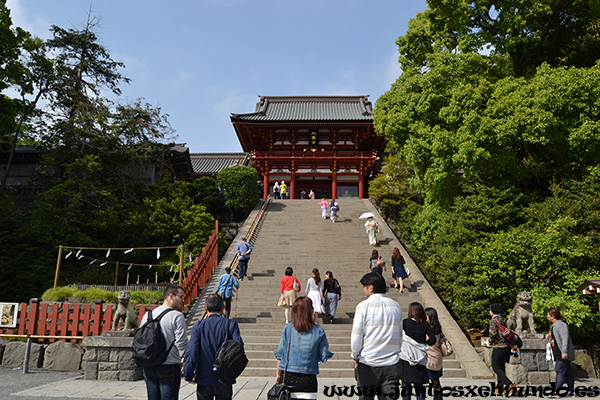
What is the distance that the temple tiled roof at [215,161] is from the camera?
33.8 metres

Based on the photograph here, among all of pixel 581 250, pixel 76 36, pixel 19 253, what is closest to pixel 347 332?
pixel 581 250

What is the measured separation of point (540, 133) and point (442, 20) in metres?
5.99

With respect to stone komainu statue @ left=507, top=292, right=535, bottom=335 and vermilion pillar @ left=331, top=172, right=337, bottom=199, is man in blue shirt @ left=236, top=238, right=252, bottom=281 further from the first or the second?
vermilion pillar @ left=331, top=172, right=337, bottom=199

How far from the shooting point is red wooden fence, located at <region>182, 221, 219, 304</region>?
34.8ft

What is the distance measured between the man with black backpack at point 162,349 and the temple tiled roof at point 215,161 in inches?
1169

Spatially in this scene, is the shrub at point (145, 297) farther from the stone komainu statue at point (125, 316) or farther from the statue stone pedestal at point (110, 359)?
the statue stone pedestal at point (110, 359)

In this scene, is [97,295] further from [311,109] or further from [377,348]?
[311,109]

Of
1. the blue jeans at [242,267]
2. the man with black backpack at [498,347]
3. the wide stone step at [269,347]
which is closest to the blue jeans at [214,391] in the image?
the man with black backpack at [498,347]

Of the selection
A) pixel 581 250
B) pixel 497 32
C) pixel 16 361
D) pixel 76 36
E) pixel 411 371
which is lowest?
pixel 16 361

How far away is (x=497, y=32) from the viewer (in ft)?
45.0

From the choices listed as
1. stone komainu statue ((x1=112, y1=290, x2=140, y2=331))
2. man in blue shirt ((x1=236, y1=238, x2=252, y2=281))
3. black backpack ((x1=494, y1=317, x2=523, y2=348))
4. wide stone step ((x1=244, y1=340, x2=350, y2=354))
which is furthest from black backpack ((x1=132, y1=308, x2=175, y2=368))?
man in blue shirt ((x1=236, y1=238, x2=252, y2=281))

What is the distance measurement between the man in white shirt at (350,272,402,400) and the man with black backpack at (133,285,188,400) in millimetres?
1712

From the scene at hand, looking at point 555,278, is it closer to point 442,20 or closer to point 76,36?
point 442,20

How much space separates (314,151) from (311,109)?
6.09 m
